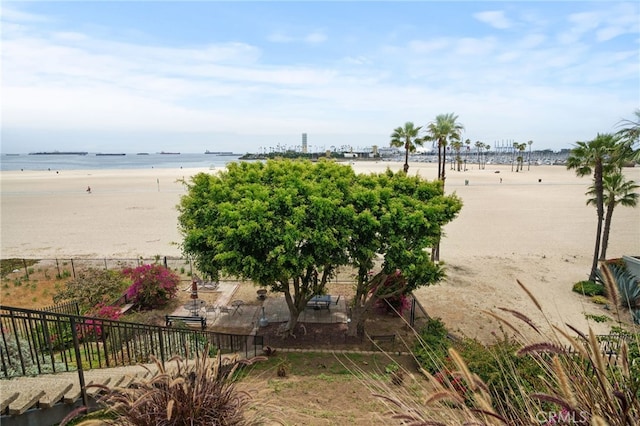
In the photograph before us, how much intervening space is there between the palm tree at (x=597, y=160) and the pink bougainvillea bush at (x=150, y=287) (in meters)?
20.5

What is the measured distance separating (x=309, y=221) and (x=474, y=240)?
20.3 metres

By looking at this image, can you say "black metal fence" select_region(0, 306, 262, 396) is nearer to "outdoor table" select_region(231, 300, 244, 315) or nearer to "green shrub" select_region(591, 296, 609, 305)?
"outdoor table" select_region(231, 300, 244, 315)

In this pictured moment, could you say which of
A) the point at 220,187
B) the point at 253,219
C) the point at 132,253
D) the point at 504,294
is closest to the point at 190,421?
the point at 253,219

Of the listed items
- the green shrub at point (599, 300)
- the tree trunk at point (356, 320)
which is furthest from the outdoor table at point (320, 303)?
the green shrub at point (599, 300)

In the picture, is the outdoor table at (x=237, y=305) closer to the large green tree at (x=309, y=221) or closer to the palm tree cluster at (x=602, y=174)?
the large green tree at (x=309, y=221)

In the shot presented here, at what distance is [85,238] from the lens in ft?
90.3

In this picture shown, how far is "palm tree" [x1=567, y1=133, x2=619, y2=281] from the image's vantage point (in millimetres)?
17969

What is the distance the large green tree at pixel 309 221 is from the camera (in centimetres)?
1076

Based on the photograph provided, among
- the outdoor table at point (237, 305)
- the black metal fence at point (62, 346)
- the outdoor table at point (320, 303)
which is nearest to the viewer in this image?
the black metal fence at point (62, 346)

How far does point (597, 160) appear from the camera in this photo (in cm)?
1827

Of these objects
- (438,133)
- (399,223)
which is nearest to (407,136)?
(438,133)

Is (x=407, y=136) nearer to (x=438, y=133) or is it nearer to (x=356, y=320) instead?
→ (x=438, y=133)

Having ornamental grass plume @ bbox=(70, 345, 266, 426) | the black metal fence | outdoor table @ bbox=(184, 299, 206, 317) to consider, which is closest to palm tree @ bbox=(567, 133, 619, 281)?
the black metal fence

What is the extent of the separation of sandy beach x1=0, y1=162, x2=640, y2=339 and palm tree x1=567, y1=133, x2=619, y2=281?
12.0 feet
